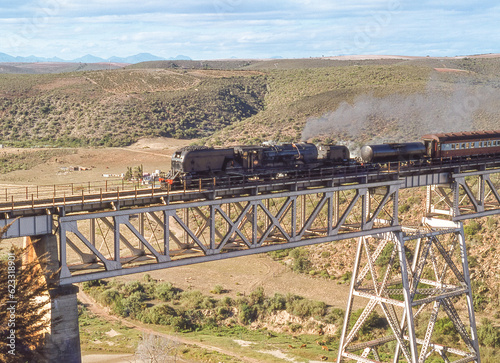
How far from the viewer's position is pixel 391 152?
1409 inches

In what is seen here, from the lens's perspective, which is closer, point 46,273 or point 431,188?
point 46,273

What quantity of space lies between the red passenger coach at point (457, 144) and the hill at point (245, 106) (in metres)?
31.9

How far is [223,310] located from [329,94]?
65954mm

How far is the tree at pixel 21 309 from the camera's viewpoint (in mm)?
18172

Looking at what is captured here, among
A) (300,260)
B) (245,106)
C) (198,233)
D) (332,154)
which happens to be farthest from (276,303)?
(245,106)

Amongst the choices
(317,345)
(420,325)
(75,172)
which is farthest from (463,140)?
(75,172)

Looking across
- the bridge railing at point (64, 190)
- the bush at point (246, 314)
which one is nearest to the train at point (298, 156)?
the bridge railing at point (64, 190)

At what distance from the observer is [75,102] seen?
109 metres

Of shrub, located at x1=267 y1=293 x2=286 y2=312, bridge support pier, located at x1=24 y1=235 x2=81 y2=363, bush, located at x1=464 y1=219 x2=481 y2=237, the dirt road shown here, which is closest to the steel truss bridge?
bridge support pier, located at x1=24 y1=235 x2=81 y2=363

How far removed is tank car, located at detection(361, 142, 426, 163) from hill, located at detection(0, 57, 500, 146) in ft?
112

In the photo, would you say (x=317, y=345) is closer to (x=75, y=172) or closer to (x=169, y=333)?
(x=169, y=333)

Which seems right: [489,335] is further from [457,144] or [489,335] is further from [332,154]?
[332,154]

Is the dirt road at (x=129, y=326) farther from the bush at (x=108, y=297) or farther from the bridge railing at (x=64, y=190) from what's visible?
the bridge railing at (x=64, y=190)

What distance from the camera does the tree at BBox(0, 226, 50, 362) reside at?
59.6 feet
